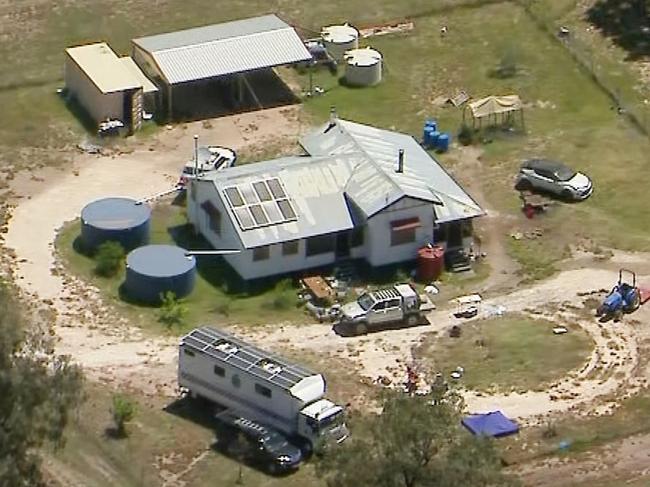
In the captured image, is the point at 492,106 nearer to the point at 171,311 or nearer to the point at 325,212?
the point at 325,212

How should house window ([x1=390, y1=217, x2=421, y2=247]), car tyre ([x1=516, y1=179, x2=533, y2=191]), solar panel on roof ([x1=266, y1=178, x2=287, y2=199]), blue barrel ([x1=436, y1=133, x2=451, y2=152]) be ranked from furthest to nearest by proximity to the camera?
blue barrel ([x1=436, y1=133, x2=451, y2=152])
car tyre ([x1=516, y1=179, x2=533, y2=191])
solar panel on roof ([x1=266, y1=178, x2=287, y2=199])
house window ([x1=390, y1=217, x2=421, y2=247])

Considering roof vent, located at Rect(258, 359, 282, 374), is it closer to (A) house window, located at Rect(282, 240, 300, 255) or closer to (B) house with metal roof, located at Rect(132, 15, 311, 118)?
(A) house window, located at Rect(282, 240, 300, 255)

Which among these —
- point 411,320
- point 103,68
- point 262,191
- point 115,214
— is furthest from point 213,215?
point 103,68

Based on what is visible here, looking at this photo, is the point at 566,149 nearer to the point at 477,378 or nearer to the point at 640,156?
the point at 640,156

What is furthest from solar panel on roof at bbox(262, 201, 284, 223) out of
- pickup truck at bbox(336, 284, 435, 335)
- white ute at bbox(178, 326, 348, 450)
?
white ute at bbox(178, 326, 348, 450)

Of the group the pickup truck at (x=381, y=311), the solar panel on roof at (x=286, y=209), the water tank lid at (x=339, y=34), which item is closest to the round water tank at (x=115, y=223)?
the solar panel on roof at (x=286, y=209)

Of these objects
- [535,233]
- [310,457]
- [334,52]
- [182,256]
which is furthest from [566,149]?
[310,457]
